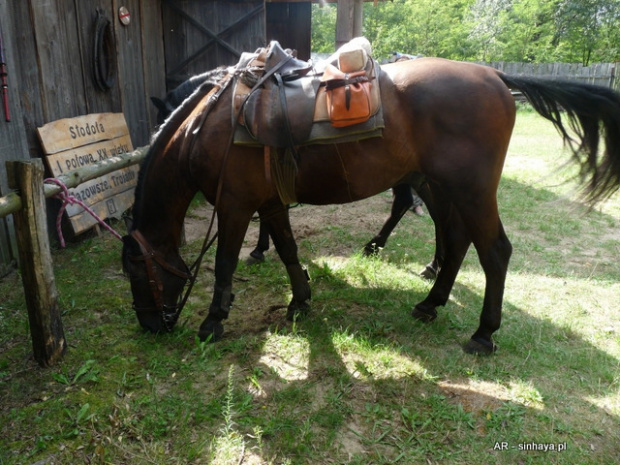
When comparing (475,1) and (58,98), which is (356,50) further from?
(475,1)

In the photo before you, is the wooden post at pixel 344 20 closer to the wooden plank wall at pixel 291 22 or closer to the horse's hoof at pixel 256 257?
the horse's hoof at pixel 256 257

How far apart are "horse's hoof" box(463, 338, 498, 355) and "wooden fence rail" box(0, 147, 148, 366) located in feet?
8.52

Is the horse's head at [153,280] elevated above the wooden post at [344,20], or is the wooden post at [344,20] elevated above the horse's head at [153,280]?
the wooden post at [344,20]

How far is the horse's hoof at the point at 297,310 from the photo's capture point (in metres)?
3.51

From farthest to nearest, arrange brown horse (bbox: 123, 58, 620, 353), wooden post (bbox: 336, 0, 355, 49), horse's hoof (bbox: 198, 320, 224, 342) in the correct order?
wooden post (bbox: 336, 0, 355, 49) < horse's hoof (bbox: 198, 320, 224, 342) < brown horse (bbox: 123, 58, 620, 353)

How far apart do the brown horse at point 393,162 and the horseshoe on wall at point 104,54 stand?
312cm

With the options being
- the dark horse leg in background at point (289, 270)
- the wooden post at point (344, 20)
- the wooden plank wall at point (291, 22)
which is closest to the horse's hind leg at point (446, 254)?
the dark horse leg in background at point (289, 270)

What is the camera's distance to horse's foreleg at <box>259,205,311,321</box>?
3.41m

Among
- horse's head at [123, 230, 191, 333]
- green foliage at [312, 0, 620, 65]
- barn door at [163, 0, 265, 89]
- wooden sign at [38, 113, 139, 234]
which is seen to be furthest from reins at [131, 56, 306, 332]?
green foliage at [312, 0, 620, 65]

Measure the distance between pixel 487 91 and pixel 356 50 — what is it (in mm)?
828

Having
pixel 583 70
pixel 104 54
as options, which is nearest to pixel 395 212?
pixel 104 54

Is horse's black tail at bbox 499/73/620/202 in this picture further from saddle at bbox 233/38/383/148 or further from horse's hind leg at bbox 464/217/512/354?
saddle at bbox 233/38/383/148

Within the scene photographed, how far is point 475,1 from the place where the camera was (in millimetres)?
27594

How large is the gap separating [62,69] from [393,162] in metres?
3.90
